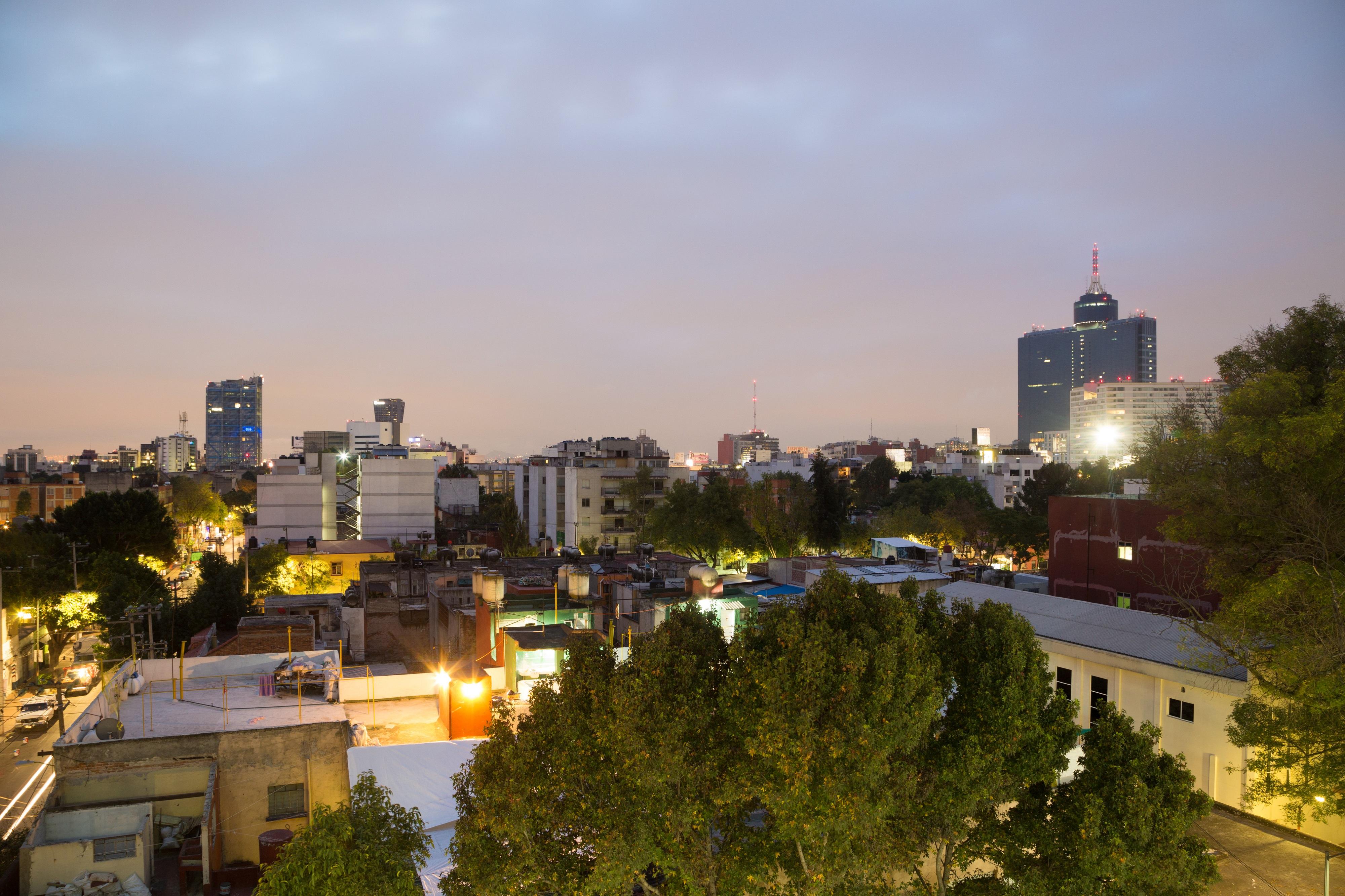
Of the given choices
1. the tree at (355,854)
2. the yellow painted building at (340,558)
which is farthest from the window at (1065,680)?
the yellow painted building at (340,558)

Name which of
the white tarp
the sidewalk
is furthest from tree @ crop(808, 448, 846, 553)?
the white tarp

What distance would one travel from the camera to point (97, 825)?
1534cm

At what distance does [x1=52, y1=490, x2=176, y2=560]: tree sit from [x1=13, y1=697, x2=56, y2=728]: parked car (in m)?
16.1

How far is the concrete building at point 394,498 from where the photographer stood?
68875 millimetres

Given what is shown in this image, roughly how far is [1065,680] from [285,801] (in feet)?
62.8

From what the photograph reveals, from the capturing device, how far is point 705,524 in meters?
54.4

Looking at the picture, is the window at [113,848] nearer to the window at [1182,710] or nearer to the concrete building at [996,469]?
the window at [1182,710]

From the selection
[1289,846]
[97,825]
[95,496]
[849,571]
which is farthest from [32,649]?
[1289,846]

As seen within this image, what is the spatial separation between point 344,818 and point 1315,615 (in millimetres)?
16655

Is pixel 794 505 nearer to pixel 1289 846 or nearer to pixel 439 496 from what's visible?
pixel 1289 846

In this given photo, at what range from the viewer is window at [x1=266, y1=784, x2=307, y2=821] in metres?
16.2

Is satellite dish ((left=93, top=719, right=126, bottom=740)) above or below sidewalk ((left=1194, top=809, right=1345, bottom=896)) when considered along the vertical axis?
above

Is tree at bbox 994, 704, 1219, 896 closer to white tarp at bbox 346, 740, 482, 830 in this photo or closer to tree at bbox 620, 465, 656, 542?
white tarp at bbox 346, 740, 482, 830

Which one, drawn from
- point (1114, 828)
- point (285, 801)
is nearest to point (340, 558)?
point (285, 801)
